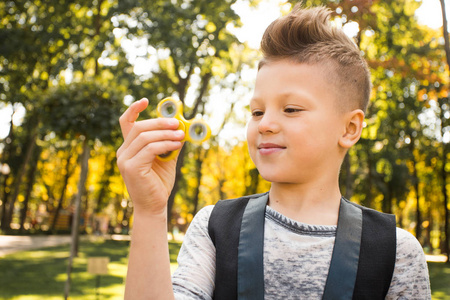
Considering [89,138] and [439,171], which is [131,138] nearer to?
[89,138]

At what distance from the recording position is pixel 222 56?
38.2 ft

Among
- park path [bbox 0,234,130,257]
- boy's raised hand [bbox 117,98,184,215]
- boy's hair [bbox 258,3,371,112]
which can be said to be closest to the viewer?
boy's raised hand [bbox 117,98,184,215]

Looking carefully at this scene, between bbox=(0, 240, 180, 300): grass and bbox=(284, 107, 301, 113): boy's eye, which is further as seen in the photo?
bbox=(0, 240, 180, 300): grass

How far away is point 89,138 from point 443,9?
6.94 metres

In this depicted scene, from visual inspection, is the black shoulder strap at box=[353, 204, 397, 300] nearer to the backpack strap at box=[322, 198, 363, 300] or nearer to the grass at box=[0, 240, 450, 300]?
the backpack strap at box=[322, 198, 363, 300]

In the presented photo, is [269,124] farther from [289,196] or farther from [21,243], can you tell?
[21,243]

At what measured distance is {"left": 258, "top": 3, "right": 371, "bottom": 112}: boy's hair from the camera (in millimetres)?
1385

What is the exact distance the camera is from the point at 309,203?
137 centimetres

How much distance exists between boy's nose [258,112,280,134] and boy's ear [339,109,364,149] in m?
0.25

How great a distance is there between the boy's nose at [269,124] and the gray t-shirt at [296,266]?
0.91ft

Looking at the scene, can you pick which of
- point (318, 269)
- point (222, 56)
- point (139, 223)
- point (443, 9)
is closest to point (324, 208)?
point (318, 269)

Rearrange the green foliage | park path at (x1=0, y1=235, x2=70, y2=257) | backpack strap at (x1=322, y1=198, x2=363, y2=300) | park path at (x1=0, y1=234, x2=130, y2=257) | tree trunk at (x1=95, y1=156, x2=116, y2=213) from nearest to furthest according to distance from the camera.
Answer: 1. backpack strap at (x1=322, y1=198, x2=363, y2=300)
2. the green foliage
3. park path at (x1=0, y1=235, x2=70, y2=257)
4. park path at (x1=0, y1=234, x2=130, y2=257)
5. tree trunk at (x1=95, y1=156, x2=116, y2=213)

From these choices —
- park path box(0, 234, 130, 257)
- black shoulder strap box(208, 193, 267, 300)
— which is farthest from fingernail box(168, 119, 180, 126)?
park path box(0, 234, 130, 257)

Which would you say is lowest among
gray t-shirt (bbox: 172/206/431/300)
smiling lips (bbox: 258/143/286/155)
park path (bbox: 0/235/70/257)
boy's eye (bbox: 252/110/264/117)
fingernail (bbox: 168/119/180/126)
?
park path (bbox: 0/235/70/257)
